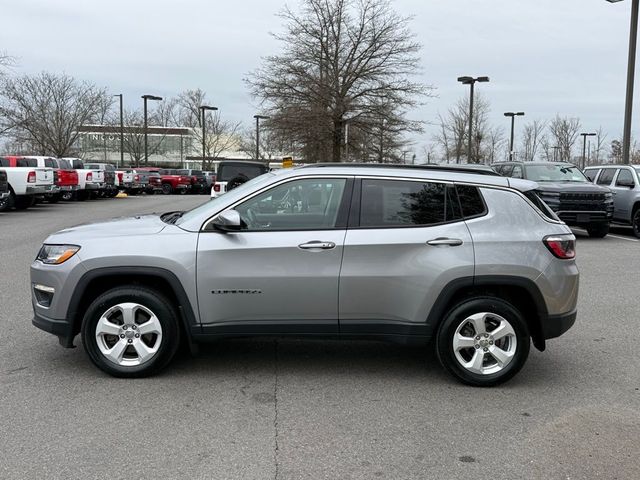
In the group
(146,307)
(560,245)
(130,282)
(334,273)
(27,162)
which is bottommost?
(146,307)

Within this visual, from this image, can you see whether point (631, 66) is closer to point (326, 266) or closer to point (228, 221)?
point (326, 266)

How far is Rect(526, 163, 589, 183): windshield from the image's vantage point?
14707mm

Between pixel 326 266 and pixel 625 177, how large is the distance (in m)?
13.5

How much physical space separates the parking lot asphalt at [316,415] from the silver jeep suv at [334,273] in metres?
0.36

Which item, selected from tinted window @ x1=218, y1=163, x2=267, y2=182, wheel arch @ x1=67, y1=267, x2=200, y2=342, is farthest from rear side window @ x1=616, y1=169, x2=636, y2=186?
wheel arch @ x1=67, y1=267, x2=200, y2=342

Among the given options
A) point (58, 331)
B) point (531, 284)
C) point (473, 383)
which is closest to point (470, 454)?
point (473, 383)

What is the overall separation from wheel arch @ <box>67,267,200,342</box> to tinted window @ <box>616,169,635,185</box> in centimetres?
1381

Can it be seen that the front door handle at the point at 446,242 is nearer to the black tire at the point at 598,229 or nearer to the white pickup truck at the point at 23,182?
the black tire at the point at 598,229

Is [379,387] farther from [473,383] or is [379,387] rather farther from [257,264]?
[257,264]

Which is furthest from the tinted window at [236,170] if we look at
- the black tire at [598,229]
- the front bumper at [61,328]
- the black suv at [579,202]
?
the front bumper at [61,328]

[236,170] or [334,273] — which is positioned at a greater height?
[236,170]

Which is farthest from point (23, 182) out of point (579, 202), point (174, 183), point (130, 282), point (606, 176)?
point (174, 183)

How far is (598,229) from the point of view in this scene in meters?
14.4

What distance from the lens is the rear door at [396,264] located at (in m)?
4.45
